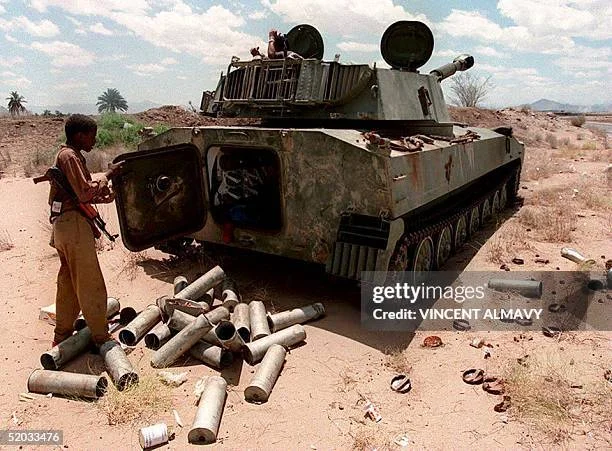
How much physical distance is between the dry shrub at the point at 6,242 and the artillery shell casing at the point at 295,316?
5137mm

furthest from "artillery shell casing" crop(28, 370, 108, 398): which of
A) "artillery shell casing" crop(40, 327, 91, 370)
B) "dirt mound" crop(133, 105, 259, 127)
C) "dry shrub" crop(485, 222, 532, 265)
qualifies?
"dirt mound" crop(133, 105, 259, 127)

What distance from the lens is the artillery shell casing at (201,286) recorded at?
587 cm

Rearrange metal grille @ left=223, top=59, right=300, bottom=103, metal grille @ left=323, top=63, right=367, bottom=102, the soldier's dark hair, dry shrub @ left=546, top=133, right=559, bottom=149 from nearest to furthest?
1. the soldier's dark hair
2. metal grille @ left=323, top=63, right=367, bottom=102
3. metal grille @ left=223, top=59, right=300, bottom=103
4. dry shrub @ left=546, top=133, right=559, bottom=149

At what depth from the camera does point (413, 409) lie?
A: 13.8ft

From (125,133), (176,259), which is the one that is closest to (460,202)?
(176,259)

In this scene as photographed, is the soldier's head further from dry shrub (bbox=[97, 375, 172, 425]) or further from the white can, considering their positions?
the white can

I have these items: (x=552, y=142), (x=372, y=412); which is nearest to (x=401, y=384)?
(x=372, y=412)

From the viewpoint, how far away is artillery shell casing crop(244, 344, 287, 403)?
4270 millimetres

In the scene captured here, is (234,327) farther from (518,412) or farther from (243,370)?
(518,412)

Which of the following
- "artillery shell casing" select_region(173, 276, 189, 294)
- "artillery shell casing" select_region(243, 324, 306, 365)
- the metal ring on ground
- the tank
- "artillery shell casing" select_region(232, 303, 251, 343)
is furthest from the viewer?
"artillery shell casing" select_region(173, 276, 189, 294)

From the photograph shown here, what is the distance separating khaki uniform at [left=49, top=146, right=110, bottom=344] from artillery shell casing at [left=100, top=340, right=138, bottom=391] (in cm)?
22

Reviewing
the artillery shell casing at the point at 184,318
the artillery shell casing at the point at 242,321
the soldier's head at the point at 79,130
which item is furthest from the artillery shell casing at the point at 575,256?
the soldier's head at the point at 79,130

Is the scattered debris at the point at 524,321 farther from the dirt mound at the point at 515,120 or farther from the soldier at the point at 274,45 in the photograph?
the dirt mound at the point at 515,120

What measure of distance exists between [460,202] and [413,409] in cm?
489
